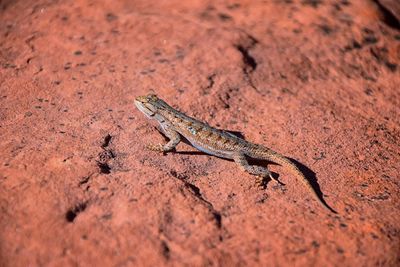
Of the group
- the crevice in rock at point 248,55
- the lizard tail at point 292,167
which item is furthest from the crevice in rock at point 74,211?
the crevice in rock at point 248,55

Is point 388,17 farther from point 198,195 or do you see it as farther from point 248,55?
Answer: point 198,195

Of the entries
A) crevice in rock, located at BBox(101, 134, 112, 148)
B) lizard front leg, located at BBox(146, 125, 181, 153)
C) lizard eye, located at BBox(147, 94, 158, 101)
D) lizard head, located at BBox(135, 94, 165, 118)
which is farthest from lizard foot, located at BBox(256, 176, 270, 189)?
crevice in rock, located at BBox(101, 134, 112, 148)

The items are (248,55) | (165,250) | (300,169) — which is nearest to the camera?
(165,250)

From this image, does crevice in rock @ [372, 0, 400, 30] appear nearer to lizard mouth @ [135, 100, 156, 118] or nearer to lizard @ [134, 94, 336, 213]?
lizard @ [134, 94, 336, 213]

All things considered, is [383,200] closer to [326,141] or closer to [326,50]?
[326,141]

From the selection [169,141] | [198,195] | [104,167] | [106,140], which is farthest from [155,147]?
[198,195]

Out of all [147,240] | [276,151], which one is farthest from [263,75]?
[147,240]
